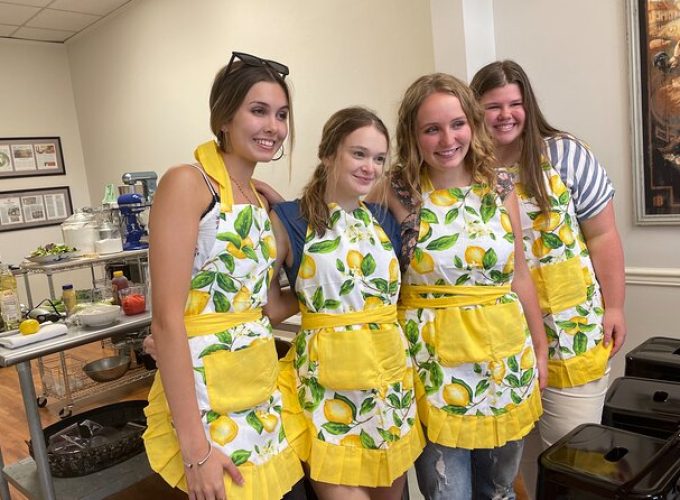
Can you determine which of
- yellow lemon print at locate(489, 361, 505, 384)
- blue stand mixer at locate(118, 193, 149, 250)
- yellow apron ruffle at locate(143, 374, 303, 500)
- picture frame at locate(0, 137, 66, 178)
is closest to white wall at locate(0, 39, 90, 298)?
picture frame at locate(0, 137, 66, 178)

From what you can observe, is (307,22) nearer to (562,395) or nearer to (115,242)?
(115,242)

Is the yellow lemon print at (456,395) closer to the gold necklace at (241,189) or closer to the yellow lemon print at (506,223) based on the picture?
the yellow lemon print at (506,223)

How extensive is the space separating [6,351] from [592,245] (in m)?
1.69

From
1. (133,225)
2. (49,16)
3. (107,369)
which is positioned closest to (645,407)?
(133,225)

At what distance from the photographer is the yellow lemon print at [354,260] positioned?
1228mm

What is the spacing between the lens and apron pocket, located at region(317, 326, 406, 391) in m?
1.19

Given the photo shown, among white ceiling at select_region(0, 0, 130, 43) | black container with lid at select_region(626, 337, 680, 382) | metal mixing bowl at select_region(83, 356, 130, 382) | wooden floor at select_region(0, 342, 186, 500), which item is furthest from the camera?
white ceiling at select_region(0, 0, 130, 43)

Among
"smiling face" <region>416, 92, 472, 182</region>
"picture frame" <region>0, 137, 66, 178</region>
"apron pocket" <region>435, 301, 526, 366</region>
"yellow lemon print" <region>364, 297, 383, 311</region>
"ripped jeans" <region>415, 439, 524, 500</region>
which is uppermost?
"picture frame" <region>0, 137, 66, 178</region>

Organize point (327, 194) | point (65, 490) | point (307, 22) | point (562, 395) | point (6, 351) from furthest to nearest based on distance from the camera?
1. point (307, 22)
2. point (65, 490)
3. point (562, 395)
4. point (6, 351)
5. point (327, 194)

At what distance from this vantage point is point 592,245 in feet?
5.41

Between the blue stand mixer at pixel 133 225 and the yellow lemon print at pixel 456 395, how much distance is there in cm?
223

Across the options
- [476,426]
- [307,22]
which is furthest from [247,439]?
[307,22]

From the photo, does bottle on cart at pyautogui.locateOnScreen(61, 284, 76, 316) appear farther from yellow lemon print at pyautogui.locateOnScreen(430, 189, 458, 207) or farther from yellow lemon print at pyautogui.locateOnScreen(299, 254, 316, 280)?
yellow lemon print at pyautogui.locateOnScreen(430, 189, 458, 207)

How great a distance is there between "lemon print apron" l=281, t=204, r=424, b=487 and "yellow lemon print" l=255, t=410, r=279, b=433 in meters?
0.06
